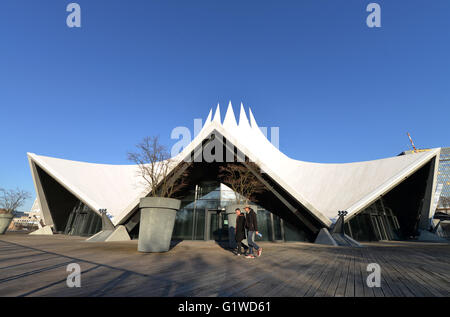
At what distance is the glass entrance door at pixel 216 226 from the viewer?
1611cm

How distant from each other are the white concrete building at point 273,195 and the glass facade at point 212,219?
2.8 inches

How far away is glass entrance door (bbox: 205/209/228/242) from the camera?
52.9ft

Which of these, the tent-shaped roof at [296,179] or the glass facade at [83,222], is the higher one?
the tent-shaped roof at [296,179]

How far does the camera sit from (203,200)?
17.3 meters

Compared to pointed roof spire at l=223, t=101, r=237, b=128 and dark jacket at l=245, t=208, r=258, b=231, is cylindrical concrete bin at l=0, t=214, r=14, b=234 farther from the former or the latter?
pointed roof spire at l=223, t=101, r=237, b=128

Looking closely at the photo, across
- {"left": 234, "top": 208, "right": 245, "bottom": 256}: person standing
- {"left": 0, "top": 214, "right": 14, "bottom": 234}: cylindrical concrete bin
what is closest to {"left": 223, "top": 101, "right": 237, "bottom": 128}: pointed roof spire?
{"left": 0, "top": 214, "right": 14, "bottom": 234}: cylindrical concrete bin

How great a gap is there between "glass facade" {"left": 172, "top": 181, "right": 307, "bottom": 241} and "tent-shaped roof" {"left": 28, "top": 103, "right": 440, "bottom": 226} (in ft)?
9.42

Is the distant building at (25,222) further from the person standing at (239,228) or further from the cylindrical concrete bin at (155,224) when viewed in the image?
the person standing at (239,228)

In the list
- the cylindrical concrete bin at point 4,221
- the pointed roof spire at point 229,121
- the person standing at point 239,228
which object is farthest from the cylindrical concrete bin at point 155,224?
the pointed roof spire at point 229,121

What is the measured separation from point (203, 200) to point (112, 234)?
6.70 metres

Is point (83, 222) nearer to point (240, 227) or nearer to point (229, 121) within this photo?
point (240, 227)

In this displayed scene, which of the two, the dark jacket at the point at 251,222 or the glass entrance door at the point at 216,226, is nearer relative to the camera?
the dark jacket at the point at 251,222

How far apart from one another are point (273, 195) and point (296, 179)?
7742 millimetres

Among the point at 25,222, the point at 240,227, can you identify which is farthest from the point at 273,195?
the point at 25,222
